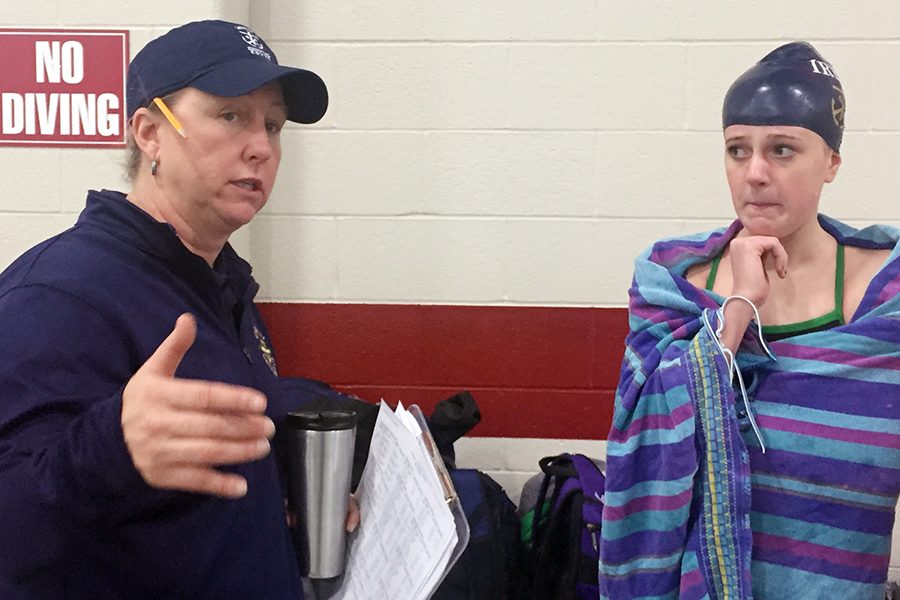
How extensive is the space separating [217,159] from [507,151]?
979 millimetres

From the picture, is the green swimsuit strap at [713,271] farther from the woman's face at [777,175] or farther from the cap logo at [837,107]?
the cap logo at [837,107]

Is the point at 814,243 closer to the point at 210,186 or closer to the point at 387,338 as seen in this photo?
the point at 210,186

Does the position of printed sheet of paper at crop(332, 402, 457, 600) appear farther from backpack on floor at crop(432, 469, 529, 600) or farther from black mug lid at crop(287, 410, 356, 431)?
backpack on floor at crop(432, 469, 529, 600)

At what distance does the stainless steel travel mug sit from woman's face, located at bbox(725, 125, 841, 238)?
61 cm

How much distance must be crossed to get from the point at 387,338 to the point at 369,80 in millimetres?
612

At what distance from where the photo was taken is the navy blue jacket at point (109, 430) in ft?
2.23

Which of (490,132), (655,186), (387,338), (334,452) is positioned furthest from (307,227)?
(334,452)

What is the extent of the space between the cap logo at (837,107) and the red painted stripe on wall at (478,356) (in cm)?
84

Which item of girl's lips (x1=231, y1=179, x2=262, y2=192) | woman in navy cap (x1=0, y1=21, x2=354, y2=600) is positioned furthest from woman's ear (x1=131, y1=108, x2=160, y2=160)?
girl's lips (x1=231, y1=179, x2=262, y2=192)

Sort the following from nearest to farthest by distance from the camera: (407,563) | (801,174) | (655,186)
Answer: (407,563)
(801,174)
(655,186)

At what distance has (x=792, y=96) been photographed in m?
1.05

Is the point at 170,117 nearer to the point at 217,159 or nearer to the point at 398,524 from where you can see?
the point at 217,159

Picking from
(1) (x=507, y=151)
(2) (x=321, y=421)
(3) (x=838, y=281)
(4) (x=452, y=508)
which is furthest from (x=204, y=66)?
(1) (x=507, y=151)

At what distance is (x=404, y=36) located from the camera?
6.15ft
